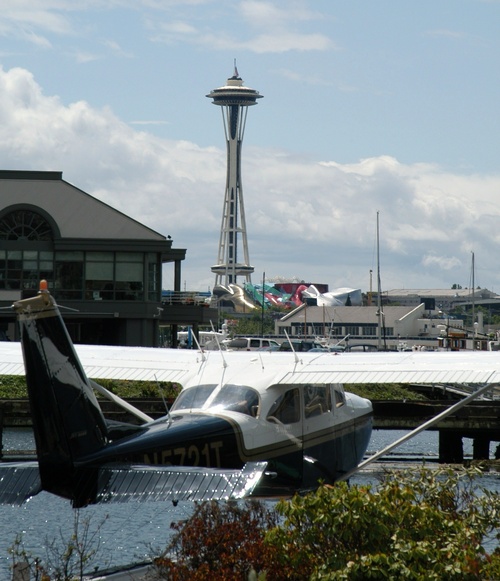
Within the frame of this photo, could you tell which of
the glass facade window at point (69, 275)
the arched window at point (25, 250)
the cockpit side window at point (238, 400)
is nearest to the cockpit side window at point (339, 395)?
the cockpit side window at point (238, 400)

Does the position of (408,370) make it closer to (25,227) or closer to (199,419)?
(199,419)

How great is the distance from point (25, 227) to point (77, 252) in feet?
9.66

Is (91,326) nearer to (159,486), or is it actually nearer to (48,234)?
(48,234)

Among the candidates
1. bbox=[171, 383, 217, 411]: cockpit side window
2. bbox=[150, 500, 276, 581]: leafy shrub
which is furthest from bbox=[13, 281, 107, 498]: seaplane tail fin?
bbox=[171, 383, 217, 411]: cockpit side window

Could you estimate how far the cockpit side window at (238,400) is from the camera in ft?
50.2

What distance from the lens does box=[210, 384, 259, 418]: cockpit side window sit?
15297 mm

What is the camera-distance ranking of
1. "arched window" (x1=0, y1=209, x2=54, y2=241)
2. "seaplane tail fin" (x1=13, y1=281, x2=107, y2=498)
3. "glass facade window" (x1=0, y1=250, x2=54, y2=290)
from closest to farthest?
"seaplane tail fin" (x1=13, y1=281, x2=107, y2=498), "glass facade window" (x1=0, y1=250, x2=54, y2=290), "arched window" (x1=0, y1=209, x2=54, y2=241)

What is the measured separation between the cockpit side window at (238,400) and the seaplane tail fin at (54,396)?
2402 mm

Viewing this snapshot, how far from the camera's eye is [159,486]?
11984 mm

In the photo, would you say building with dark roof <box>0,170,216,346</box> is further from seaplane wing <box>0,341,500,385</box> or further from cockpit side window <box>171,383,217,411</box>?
cockpit side window <box>171,383,217,411</box>

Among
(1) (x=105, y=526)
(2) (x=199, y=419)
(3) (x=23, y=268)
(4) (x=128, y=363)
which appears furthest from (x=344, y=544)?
(3) (x=23, y=268)

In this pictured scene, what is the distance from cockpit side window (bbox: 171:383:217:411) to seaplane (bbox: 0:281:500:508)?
21mm

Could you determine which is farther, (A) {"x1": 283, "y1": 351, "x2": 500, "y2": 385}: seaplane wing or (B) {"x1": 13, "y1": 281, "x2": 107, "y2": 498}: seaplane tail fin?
(A) {"x1": 283, "y1": 351, "x2": 500, "y2": 385}: seaplane wing

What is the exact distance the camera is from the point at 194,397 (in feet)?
51.3
